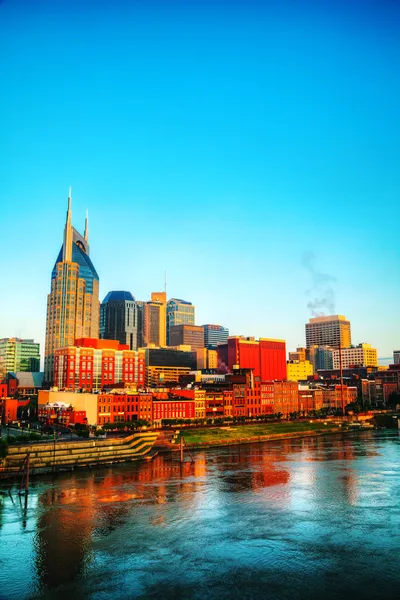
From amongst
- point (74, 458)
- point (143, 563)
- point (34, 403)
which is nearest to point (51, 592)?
point (143, 563)

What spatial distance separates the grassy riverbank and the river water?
3748 cm

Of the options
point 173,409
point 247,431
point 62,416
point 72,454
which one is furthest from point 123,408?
point 72,454

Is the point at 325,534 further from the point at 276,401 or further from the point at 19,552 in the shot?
the point at 276,401

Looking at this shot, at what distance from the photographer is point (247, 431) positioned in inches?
5758

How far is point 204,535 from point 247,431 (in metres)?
92.9

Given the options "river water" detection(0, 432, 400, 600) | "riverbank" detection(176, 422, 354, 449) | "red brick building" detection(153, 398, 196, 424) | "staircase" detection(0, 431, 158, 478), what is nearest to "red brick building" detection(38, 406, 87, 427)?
"red brick building" detection(153, 398, 196, 424)

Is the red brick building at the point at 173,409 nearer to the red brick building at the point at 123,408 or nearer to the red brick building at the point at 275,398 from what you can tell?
the red brick building at the point at 123,408

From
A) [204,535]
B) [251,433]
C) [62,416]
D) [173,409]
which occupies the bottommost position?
[204,535]

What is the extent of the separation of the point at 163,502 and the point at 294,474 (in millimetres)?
29552

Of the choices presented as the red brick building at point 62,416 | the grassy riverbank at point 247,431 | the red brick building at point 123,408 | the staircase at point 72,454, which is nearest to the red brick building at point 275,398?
the grassy riverbank at point 247,431

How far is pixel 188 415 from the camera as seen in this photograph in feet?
506

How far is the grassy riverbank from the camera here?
13062cm

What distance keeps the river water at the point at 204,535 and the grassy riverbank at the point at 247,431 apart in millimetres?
37480

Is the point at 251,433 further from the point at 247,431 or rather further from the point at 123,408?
the point at 123,408
